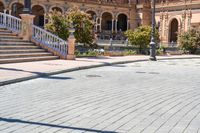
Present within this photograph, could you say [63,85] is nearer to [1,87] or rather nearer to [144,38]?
[1,87]

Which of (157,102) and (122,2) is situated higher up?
(122,2)

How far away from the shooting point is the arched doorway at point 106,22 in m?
66.0

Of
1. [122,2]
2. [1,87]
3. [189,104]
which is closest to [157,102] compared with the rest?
[189,104]

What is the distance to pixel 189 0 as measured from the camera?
59.8 meters

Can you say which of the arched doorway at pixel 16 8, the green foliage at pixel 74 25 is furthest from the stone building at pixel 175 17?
the green foliage at pixel 74 25

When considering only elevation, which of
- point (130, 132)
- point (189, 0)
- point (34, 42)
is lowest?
point (130, 132)

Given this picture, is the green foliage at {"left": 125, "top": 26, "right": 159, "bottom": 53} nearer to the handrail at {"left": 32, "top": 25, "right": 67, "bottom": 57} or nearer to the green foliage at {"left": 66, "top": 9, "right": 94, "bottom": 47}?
the green foliage at {"left": 66, "top": 9, "right": 94, "bottom": 47}

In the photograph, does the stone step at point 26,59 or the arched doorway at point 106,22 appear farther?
the arched doorway at point 106,22

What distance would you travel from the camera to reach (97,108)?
786 cm

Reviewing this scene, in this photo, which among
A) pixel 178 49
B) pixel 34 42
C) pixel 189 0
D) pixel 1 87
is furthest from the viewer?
pixel 189 0

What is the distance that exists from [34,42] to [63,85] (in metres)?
10.8

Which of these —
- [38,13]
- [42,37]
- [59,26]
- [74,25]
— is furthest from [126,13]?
[42,37]

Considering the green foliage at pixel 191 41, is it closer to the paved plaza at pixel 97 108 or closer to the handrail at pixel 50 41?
the handrail at pixel 50 41

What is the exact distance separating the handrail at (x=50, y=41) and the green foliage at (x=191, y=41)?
23081mm
